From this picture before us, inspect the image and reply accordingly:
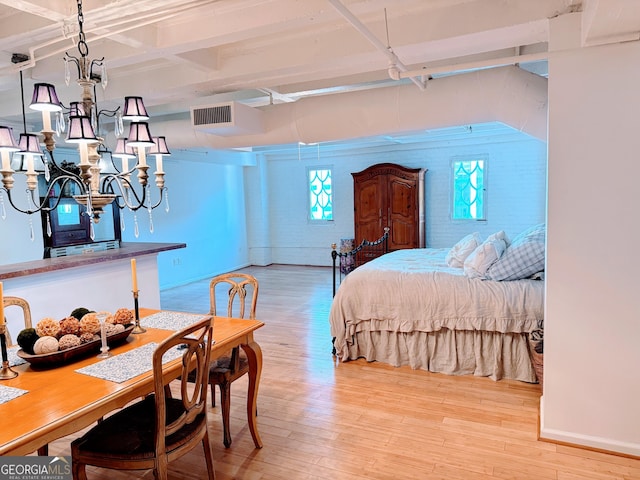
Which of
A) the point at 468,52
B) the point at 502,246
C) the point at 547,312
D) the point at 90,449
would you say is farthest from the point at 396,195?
the point at 90,449

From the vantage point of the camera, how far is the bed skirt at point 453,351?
3.23 m

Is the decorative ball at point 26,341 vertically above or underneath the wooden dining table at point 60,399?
above

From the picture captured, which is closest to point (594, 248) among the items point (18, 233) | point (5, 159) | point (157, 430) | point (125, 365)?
point (157, 430)

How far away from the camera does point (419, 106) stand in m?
3.41

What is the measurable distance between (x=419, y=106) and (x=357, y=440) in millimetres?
2519

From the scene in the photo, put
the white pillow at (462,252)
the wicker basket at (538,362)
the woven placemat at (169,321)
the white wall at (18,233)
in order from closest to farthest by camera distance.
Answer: the woven placemat at (169,321)
the wicker basket at (538,362)
the white pillow at (462,252)
the white wall at (18,233)

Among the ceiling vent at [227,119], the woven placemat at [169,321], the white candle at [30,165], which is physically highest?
the ceiling vent at [227,119]

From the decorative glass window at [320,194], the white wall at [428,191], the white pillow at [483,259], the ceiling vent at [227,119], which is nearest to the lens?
the white pillow at [483,259]

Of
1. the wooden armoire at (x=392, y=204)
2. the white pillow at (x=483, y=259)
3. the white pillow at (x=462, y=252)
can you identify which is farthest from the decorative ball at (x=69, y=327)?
the wooden armoire at (x=392, y=204)

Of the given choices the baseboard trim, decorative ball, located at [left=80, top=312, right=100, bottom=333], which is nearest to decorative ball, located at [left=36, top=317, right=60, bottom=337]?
decorative ball, located at [left=80, top=312, right=100, bottom=333]

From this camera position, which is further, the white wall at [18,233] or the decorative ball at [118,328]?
the white wall at [18,233]

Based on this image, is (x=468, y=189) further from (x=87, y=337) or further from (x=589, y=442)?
(x=87, y=337)

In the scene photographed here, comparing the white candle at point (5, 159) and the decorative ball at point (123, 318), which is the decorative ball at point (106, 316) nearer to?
the decorative ball at point (123, 318)

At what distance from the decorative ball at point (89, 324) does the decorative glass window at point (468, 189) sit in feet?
20.4
